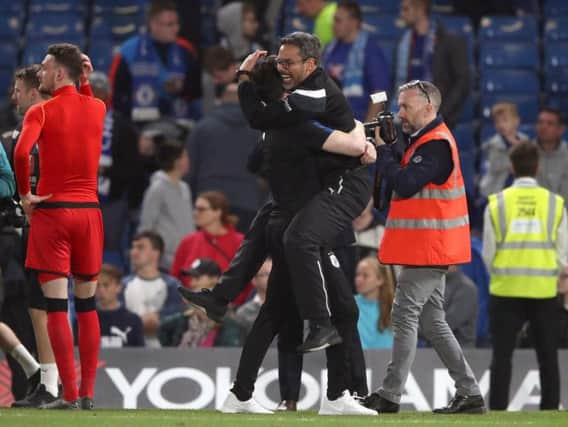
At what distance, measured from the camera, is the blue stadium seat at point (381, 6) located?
16891mm

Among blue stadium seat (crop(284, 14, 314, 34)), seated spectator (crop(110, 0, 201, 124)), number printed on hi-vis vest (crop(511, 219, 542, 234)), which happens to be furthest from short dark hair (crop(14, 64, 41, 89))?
blue stadium seat (crop(284, 14, 314, 34))

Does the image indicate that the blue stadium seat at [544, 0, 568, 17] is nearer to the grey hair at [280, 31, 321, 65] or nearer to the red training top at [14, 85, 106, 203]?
the grey hair at [280, 31, 321, 65]

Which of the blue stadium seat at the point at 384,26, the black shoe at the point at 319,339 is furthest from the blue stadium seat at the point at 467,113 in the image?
the black shoe at the point at 319,339

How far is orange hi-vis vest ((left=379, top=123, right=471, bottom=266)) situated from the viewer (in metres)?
9.19

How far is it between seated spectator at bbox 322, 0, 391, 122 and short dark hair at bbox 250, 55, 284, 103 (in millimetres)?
5541

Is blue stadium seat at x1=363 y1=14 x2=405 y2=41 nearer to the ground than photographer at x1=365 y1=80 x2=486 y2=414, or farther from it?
farther from it

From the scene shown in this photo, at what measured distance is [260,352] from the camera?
907cm

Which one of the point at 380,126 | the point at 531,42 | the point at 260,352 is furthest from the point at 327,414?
the point at 531,42

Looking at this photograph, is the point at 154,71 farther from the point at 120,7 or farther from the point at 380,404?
the point at 380,404

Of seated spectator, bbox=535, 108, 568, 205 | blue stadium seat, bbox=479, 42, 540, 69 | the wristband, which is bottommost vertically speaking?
seated spectator, bbox=535, 108, 568, 205

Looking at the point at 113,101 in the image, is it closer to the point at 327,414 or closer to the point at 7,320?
the point at 7,320

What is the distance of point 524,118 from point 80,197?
7.96 meters

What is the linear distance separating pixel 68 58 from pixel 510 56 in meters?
8.13

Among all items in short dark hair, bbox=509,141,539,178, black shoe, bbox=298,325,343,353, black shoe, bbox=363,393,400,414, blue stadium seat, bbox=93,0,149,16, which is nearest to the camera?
black shoe, bbox=298,325,343,353
